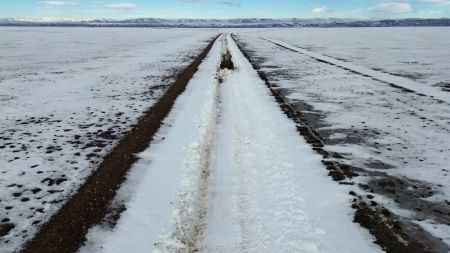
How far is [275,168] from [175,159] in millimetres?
Answer: 2227

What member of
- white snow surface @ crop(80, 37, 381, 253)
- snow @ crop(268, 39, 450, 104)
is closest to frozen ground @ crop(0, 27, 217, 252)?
white snow surface @ crop(80, 37, 381, 253)

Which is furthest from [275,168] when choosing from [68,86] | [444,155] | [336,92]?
[68,86]

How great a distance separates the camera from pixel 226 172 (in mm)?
7961

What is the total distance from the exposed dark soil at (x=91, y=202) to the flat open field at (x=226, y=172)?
3 centimetres

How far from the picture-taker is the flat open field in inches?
229

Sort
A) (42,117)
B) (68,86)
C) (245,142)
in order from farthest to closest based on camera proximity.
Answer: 1. (68,86)
2. (42,117)
3. (245,142)

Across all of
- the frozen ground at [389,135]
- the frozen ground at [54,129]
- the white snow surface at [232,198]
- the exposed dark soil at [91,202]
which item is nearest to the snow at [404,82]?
the frozen ground at [389,135]

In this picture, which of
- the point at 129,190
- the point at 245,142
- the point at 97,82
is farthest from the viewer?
the point at 97,82

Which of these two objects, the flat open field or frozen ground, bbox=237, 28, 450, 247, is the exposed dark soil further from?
frozen ground, bbox=237, 28, 450, 247

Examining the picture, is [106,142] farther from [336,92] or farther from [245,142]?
[336,92]

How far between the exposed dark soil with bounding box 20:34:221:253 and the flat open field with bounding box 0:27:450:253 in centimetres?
3

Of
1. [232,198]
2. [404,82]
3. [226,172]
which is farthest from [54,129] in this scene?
[404,82]

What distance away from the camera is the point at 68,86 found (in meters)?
19.4

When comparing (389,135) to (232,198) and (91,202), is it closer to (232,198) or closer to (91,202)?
(232,198)
